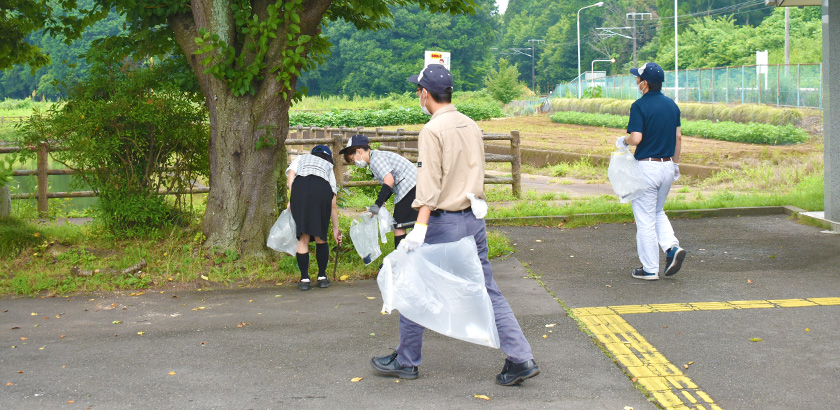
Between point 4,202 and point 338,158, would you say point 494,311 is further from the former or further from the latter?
point 338,158

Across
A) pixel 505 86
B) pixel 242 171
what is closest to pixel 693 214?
pixel 242 171

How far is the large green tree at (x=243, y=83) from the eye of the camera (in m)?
7.75

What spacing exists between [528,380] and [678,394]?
0.84 m

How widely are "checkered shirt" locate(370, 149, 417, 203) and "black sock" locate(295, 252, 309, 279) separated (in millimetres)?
1063

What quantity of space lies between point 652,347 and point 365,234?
114 inches

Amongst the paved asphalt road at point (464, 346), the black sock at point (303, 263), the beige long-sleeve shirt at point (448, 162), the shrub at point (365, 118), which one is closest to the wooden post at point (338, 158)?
the black sock at point (303, 263)

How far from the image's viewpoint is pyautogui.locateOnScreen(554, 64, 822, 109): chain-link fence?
2958cm

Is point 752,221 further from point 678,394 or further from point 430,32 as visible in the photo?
point 430,32

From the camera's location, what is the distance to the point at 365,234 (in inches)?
288

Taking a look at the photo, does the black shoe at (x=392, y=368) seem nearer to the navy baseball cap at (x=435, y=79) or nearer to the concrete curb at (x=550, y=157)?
the navy baseball cap at (x=435, y=79)

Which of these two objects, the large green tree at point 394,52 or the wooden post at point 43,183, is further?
the large green tree at point 394,52

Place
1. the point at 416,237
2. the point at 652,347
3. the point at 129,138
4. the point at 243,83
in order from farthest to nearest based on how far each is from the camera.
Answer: the point at 129,138 < the point at 243,83 < the point at 652,347 < the point at 416,237

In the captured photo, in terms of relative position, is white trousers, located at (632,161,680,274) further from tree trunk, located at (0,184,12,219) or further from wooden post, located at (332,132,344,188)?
tree trunk, located at (0,184,12,219)

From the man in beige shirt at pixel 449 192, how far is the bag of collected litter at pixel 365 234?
8.21ft
